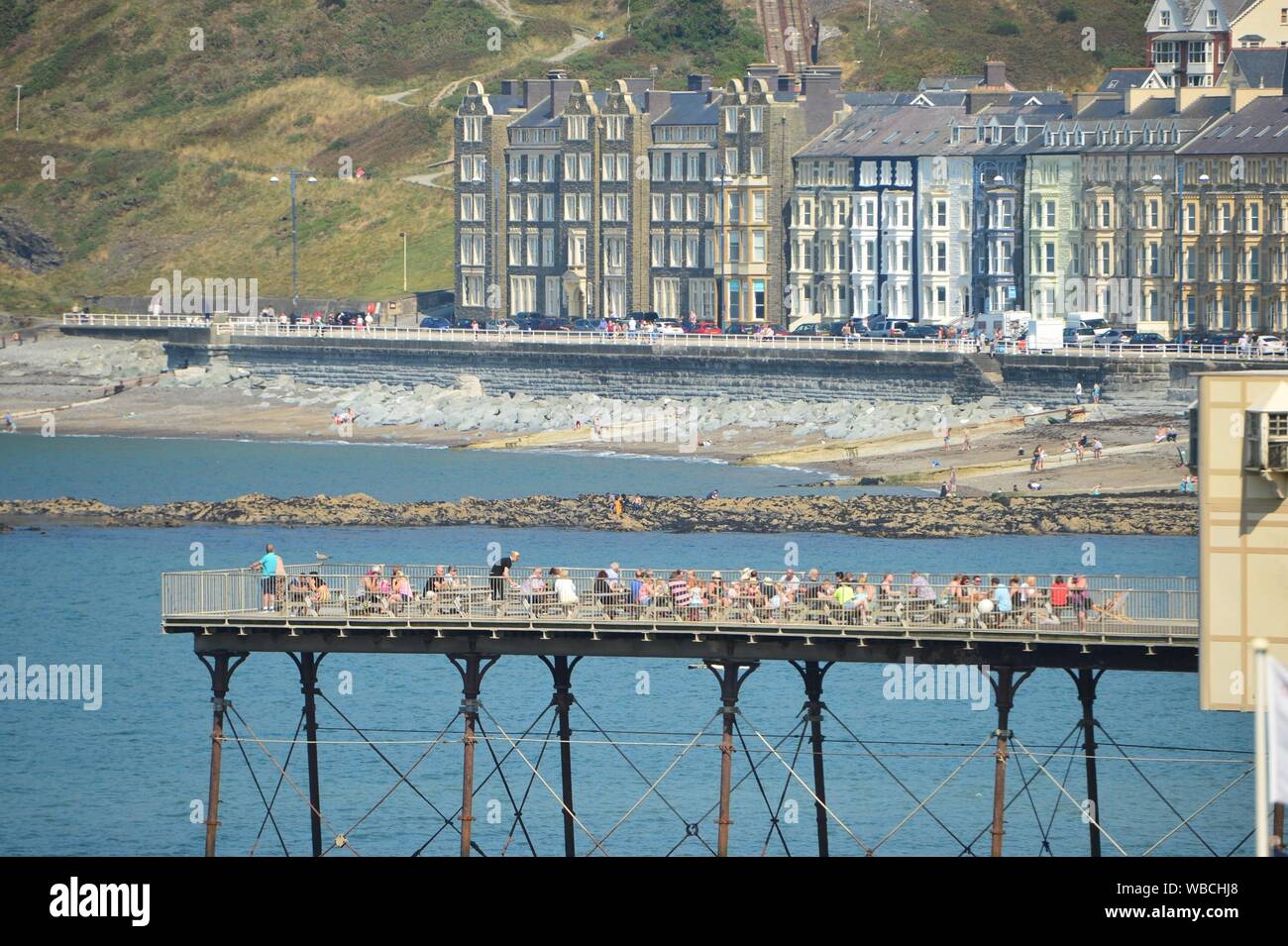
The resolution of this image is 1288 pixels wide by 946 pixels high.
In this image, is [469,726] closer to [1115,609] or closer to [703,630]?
[703,630]

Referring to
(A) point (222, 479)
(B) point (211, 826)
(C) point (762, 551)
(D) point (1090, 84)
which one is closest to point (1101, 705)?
(C) point (762, 551)

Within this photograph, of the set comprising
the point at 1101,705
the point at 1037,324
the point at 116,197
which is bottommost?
the point at 1101,705

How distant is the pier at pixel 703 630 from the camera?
40031 millimetres

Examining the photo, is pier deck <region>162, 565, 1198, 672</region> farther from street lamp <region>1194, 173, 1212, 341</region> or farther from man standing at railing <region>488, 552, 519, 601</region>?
street lamp <region>1194, 173, 1212, 341</region>

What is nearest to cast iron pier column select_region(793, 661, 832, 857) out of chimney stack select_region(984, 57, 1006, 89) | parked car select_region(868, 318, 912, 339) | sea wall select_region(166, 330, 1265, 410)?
sea wall select_region(166, 330, 1265, 410)

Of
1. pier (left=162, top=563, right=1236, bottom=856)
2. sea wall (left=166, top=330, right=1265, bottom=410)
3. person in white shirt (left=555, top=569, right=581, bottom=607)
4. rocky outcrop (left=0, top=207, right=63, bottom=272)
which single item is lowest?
pier (left=162, top=563, right=1236, bottom=856)

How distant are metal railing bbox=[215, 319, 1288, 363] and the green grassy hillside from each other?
18.4 metres

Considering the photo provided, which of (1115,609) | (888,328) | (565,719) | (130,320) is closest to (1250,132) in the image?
(888,328)

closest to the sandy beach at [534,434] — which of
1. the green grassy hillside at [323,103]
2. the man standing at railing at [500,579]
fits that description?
the green grassy hillside at [323,103]

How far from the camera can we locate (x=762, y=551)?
83.0 m

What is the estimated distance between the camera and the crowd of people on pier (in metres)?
40.3

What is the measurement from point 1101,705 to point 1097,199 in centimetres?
6137
